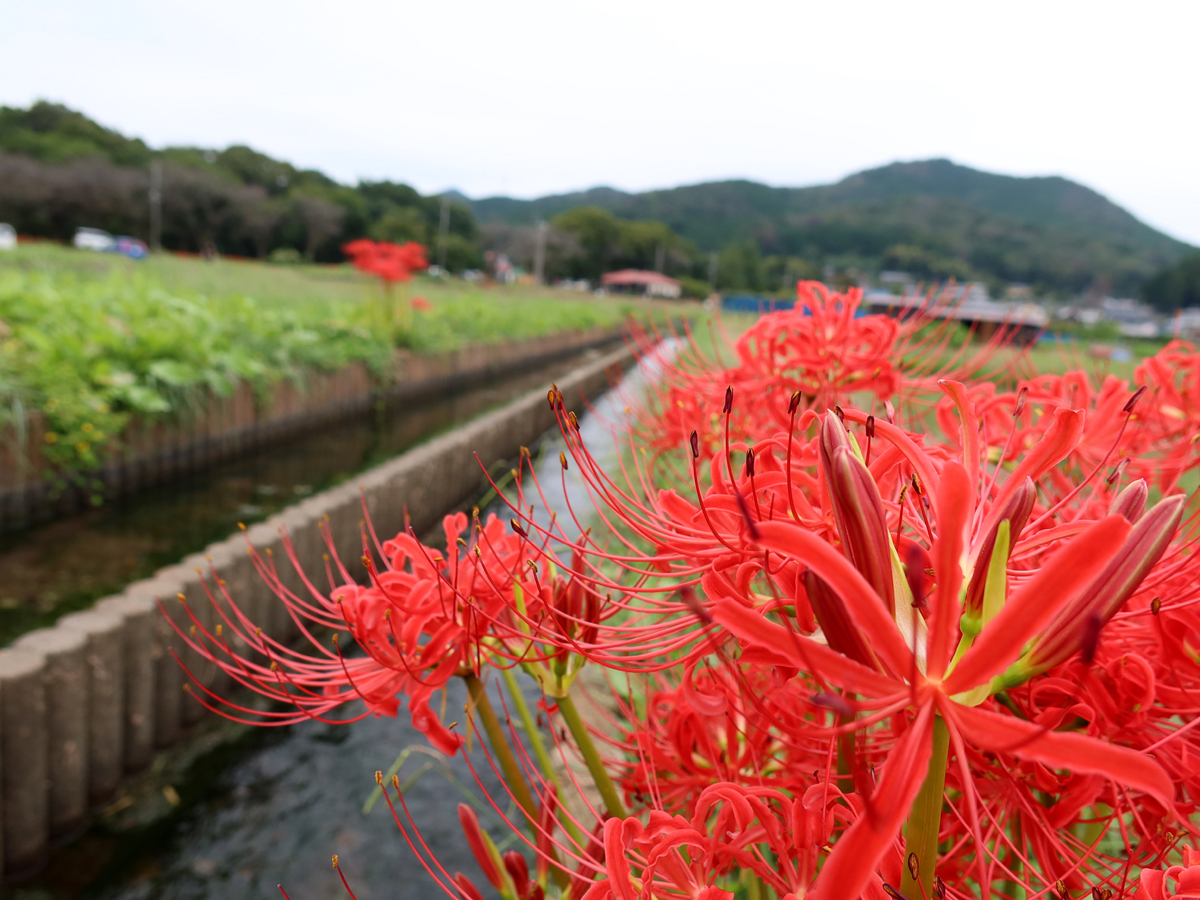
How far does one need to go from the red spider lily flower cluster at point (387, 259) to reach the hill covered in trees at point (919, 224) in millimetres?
29995

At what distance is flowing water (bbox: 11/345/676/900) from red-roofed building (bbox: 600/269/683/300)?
165 ft

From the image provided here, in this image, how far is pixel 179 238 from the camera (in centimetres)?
5162

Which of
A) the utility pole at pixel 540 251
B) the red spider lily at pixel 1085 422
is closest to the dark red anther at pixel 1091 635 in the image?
the red spider lily at pixel 1085 422

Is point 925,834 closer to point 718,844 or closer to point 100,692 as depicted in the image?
point 718,844

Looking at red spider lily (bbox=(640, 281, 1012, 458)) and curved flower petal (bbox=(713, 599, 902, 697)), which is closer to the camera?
curved flower petal (bbox=(713, 599, 902, 697))

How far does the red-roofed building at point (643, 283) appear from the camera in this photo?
→ 53594mm

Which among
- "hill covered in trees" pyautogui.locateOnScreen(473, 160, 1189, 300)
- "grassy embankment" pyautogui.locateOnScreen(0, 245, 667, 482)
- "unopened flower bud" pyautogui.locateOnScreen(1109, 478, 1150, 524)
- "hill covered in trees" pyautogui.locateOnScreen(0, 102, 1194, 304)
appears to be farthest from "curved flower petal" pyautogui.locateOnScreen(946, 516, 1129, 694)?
"hill covered in trees" pyautogui.locateOnScreen(473, 160, 1189, 300)

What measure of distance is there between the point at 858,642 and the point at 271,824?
137 inches

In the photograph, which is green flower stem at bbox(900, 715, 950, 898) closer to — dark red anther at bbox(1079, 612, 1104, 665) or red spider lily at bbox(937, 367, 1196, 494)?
dark red anther at bbox(1079, 612, 1104, 665)

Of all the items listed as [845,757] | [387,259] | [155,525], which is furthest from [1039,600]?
[387,259]

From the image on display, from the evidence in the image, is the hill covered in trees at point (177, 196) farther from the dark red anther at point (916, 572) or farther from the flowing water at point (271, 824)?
the dark red anther at point (916, 572)

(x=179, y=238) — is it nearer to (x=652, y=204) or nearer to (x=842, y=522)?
(x=842, y=522)

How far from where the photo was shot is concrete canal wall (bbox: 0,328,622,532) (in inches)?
211

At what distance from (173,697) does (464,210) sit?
78245 mm
